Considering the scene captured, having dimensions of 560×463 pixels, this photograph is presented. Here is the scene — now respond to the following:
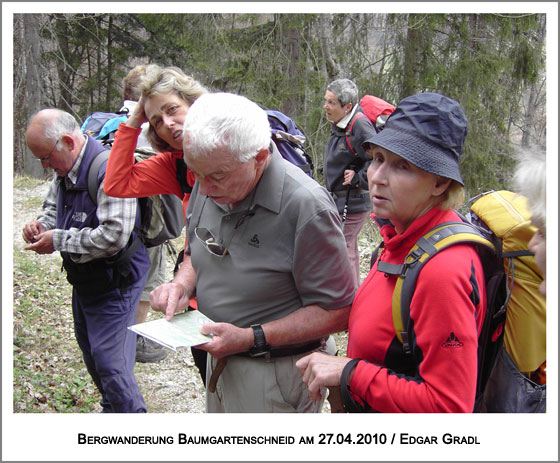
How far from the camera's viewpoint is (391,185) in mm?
1562

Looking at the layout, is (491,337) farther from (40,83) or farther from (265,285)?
(40,83)

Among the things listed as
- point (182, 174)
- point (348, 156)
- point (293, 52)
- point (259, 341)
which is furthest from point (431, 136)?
point (293, 52)

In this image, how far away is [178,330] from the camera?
6.44 feet

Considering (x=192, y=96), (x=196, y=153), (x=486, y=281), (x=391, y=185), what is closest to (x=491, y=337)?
(x=486, y=281)

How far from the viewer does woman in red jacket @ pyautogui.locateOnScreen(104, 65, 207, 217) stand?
99.3 inches

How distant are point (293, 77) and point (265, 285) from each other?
802 centimetres

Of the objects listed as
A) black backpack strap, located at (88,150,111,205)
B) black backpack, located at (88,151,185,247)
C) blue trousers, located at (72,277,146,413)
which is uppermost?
black backpack strap, located at (88,150,111,205)

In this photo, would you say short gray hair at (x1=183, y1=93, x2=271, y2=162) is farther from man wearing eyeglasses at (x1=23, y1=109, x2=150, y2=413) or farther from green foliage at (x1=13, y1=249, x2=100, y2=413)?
green foliage at (x1=13, y1=249, x2=100, y2=413)

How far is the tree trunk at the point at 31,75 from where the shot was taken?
1159 cm

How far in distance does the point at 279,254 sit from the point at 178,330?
531 mm

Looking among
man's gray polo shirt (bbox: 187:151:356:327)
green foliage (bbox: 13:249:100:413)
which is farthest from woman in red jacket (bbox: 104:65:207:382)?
green foliage (bbox: 13:249:100:413)

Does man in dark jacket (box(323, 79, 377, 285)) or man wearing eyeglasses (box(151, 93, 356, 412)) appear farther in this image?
man in dark jacket (box(323, 79, 377, 285))

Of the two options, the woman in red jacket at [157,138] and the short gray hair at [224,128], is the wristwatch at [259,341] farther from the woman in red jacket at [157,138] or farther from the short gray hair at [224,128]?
the woman in red jacket at [157,138]

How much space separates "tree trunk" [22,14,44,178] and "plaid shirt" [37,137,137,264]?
391 inches
